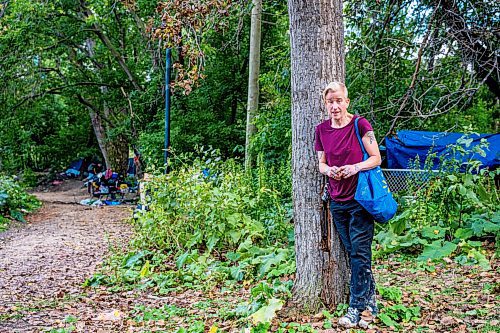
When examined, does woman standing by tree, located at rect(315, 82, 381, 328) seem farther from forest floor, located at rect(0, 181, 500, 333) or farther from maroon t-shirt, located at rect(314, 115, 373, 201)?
forest floor, located at rect(0, 181, 500, 333)

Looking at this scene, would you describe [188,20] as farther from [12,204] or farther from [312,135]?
[12,204]

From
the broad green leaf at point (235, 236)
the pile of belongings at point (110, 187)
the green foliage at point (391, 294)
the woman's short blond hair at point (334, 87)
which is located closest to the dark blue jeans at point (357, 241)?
the green foliage at point (391, 294)

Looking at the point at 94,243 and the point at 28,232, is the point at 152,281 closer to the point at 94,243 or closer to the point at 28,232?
the point at 94,243

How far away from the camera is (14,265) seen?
6488 mm

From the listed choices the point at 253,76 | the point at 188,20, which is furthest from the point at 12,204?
the point at 188,20

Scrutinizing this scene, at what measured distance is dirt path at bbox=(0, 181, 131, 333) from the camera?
4332 millimetres

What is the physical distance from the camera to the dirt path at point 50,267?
433cm

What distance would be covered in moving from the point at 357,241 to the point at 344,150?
0.63 meters

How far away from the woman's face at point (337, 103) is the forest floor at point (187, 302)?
1.45 m

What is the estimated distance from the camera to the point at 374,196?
3195mm

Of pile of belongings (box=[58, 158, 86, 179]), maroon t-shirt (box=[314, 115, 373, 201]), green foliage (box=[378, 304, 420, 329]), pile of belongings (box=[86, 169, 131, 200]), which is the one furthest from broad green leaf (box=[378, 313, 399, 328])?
pile of belongings (box=[58, 158, 86, 179])

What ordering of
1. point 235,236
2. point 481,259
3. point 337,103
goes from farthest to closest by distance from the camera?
point 235,236 < point 481,259 < point 337,103

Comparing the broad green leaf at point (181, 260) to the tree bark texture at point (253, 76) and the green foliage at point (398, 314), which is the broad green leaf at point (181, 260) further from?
the tree bark texture at point (253, 76)

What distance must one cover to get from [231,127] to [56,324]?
10.8 m
